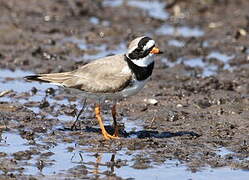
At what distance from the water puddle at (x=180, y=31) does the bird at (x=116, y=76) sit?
685 centimetres

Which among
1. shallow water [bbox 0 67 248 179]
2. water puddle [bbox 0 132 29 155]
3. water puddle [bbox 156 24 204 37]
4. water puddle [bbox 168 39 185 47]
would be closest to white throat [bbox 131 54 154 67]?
shallow water [bbox 0 67 248 179]

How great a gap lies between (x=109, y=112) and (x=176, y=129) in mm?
1313

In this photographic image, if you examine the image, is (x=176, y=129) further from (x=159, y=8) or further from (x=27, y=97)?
(x=159, y=8)

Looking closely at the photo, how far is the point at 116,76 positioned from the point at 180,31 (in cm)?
756

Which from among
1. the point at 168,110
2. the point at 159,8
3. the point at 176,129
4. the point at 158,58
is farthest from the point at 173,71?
the point at 159,8

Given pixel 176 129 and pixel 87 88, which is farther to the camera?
pixel 176 129

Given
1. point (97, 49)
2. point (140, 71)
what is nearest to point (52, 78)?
point (140, 71)

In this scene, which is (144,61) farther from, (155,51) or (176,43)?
(176,43)

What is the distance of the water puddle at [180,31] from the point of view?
1658cm

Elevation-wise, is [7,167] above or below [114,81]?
below

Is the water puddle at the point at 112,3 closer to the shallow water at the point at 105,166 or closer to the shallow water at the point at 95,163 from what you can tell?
the shallow water at the point at 95,163

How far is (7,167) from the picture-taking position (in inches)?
335

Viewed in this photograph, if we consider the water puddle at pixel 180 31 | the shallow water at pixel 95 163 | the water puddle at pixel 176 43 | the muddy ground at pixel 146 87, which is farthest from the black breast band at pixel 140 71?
the water puddle at pixel 180 31

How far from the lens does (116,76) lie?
379 inches
